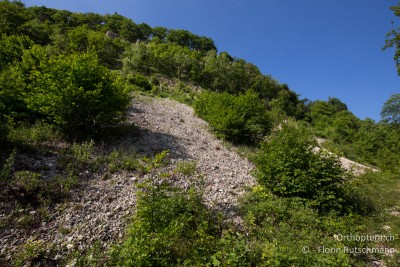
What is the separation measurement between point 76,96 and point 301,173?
705 centimetres

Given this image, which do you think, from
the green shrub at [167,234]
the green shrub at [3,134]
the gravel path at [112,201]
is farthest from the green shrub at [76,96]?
the green shrub at [167,234]

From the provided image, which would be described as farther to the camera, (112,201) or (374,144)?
(374,144)

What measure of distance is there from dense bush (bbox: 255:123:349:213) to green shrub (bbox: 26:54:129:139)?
222 inches

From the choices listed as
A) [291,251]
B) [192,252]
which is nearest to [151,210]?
[192,252]

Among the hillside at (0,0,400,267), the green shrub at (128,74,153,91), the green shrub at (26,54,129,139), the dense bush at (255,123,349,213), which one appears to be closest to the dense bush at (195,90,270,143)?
the hillside at (0,0,400,267)

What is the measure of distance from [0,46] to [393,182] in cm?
1996

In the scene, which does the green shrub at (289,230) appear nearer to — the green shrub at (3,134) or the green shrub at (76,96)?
the green shrub at (76,96)

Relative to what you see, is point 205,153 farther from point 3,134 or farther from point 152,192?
point 3,134

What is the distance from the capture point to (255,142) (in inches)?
469

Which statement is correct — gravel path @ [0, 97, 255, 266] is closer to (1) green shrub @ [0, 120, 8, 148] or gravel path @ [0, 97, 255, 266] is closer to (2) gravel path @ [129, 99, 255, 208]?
(2) gravel path @ [129, 99, 255, 208]

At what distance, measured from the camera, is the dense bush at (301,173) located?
18.5 ft

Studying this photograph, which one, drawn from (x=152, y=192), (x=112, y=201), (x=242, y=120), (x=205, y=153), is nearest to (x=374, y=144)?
(x=242, y=120)

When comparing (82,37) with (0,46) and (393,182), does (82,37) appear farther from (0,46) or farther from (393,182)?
(393,182)

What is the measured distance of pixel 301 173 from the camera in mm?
5777
